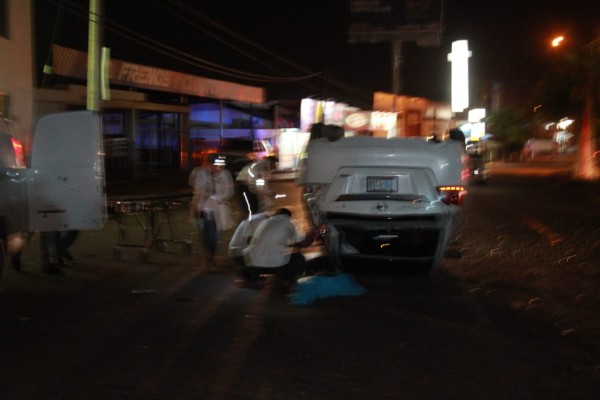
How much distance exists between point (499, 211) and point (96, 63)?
34.4ft

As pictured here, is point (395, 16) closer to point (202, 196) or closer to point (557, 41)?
point (557, 41)

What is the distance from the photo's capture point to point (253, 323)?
6805 mm

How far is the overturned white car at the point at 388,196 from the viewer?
864cm

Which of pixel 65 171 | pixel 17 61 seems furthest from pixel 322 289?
pixel 17 61

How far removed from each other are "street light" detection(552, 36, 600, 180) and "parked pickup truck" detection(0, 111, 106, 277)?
21.7m

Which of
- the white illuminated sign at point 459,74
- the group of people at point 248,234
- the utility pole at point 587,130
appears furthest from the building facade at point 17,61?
the white illuminated sign at point 459,74

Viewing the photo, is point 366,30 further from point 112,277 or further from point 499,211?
point 112,277

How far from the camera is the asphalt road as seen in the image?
5090 mm

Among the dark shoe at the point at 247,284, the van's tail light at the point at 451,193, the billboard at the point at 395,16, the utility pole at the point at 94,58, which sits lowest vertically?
the dark shoe at the point at 247,284

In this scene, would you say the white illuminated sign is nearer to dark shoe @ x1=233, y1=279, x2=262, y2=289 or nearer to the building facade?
the building facade

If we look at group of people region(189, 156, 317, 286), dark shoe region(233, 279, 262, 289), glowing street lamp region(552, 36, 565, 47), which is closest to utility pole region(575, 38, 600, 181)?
glowing street lamp region(552, 36, 565, 47)

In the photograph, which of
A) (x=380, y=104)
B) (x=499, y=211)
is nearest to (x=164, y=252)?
(x=499, y=211)

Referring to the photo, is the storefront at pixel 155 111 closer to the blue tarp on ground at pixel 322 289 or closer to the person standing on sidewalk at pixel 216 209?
the person standing on sidewalk at pixel 216 209

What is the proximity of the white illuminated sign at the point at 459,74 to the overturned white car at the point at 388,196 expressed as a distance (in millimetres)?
45208
